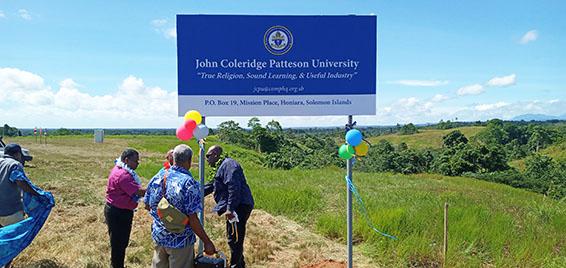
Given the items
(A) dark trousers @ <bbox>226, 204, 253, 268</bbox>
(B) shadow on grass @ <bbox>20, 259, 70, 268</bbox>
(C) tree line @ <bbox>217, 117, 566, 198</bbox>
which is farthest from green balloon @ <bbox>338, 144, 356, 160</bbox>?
(C) tree line @ <bbox>217, 117, 566, 198</bbox>

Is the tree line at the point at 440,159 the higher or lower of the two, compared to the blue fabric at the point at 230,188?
lower

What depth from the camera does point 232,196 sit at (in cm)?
431

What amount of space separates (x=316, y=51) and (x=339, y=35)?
0.99 feet

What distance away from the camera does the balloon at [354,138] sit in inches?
158

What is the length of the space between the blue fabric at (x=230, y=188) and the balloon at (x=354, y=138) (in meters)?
1.22

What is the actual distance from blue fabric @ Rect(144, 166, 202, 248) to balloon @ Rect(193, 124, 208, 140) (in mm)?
825

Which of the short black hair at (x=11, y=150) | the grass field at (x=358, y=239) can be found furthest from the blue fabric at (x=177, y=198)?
the grass field at (x=358, y=239)

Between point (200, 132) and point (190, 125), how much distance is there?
0.17 metres

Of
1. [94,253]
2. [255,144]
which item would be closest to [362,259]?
[94,253]

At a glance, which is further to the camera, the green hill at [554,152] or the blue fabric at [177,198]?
the green hill at [554,152]

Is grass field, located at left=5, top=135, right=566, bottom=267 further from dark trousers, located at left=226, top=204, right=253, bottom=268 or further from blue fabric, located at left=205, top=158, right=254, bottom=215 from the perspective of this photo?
blue fabric, located at left=205, top=158, right=254, bottom=215

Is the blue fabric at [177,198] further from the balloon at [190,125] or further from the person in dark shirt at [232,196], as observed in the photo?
the person in dark shirt at [232,196]

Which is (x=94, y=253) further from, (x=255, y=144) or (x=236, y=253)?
(x=255, y=144)

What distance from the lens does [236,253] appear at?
4.61 metres
